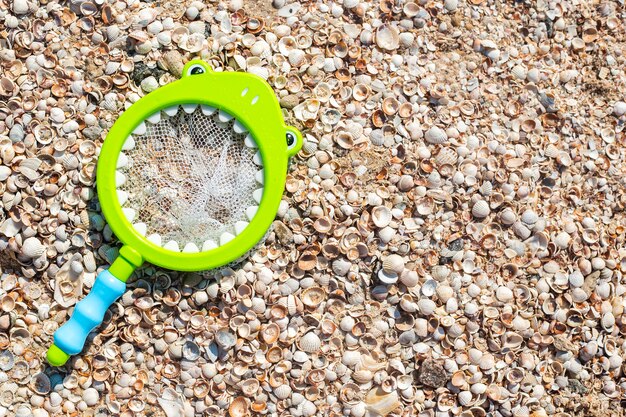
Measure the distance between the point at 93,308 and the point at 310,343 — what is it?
1.81ft

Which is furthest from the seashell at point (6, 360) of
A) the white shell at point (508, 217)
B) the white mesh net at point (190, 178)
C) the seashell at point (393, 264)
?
the white shell at point (508, 217)

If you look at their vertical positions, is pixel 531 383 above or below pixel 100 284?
below

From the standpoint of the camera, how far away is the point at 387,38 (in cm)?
203

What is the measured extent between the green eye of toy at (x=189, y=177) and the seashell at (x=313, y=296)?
0.65 ft

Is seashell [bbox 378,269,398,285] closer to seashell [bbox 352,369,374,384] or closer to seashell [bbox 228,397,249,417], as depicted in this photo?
seashell [bbox 352,369,374,384]

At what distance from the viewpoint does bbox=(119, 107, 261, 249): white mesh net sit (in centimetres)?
187

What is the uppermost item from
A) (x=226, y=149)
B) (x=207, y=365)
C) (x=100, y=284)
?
(x=226, y=149)

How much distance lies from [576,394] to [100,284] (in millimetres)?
1282

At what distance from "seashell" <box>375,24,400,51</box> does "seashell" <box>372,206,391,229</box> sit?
438 millimetres

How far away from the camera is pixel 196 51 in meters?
1.98

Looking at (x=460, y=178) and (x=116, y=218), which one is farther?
(x=460, y=178)

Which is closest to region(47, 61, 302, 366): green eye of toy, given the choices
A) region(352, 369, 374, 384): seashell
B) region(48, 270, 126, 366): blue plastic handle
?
region(48, 270, 126, 366): blue plastic handle

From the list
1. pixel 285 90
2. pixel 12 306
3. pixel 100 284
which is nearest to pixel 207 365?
pixel 100 284

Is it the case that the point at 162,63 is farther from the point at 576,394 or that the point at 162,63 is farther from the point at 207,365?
the point at 576,394
